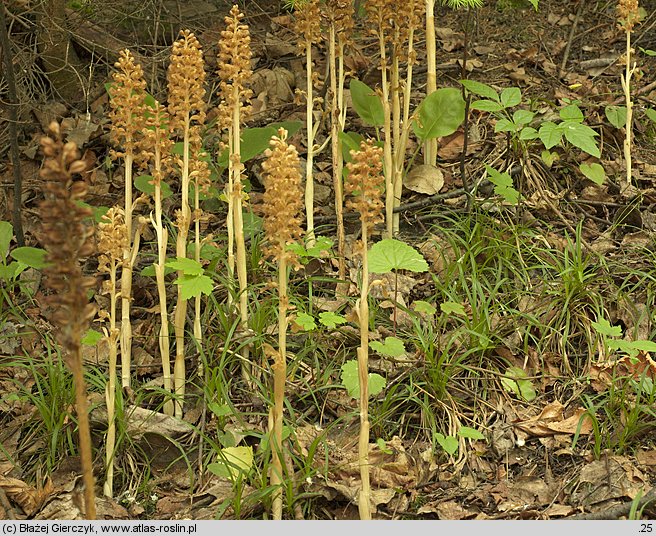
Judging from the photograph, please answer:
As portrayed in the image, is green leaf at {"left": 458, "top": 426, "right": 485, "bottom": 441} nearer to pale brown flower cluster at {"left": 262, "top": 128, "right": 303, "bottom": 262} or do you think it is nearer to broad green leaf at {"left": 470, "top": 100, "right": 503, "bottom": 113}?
pale brown flower cluster at {"left": 262, "top": 128, "right": 303, "bottom": 262}

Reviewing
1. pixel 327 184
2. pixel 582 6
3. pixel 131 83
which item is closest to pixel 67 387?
pixel 131 83

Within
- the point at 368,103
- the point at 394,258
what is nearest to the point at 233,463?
the point at 394,258

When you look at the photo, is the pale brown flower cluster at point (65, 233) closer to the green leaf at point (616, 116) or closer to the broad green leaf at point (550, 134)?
the broad green leaf at point (550, 134)

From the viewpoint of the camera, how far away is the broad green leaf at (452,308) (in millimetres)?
3629

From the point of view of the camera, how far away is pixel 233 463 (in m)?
3.03

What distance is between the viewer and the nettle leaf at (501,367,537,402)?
3480 mm

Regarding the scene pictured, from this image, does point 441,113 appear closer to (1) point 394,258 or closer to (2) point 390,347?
(1) point 394,258

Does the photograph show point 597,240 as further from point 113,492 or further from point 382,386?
point 113,492

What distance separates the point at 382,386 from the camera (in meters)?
3.12

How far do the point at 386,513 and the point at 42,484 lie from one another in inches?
51.3

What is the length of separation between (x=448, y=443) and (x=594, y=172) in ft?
6.64

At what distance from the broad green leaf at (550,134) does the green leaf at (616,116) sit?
63cm

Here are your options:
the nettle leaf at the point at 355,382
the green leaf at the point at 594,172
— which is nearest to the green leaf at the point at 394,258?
the nettle leaf at the point at 355,382

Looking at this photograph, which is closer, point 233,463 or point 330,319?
point 233,463
